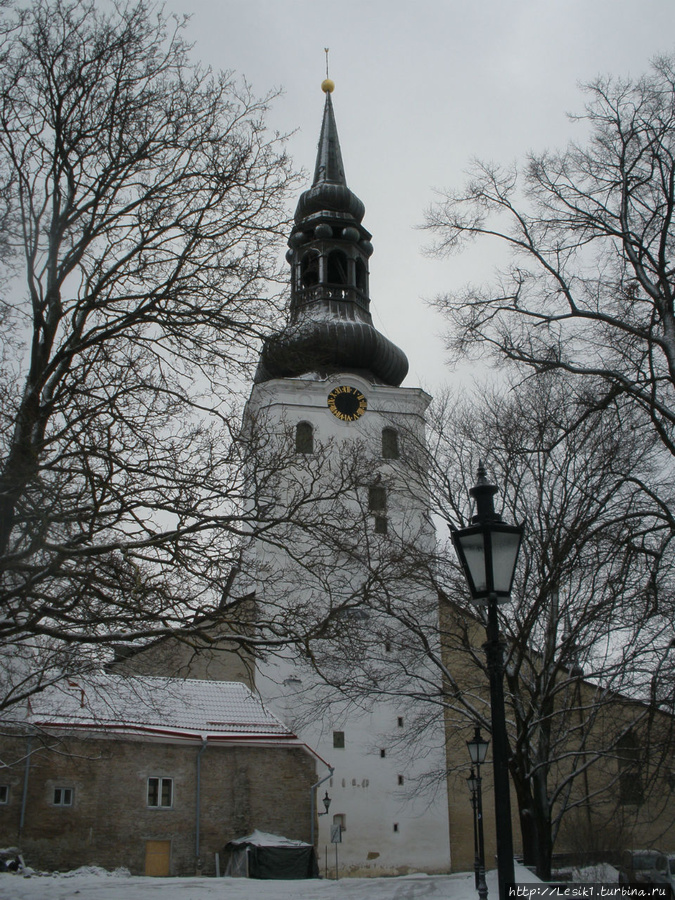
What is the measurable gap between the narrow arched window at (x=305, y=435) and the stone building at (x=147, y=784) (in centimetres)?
1038

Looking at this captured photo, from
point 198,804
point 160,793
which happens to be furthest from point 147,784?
point 198,804

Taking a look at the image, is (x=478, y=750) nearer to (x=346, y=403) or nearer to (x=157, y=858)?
(x=157, y=858)

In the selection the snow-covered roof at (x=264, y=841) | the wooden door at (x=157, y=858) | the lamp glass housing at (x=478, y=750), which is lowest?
the wooden door at (x=157, y=858)

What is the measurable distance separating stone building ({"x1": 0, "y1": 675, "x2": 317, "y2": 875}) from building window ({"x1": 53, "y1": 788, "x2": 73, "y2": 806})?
0.02 metres

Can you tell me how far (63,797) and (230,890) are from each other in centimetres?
922

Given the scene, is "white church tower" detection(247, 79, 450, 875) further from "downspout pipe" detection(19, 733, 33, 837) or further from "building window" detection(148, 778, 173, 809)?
"downspout pipe" detection(19, 733, 33, 837)

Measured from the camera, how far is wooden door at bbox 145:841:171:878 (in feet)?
68.1

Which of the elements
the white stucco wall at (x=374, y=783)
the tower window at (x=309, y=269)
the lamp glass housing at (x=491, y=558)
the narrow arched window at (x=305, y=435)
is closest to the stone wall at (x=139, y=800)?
the white stucco wall at (x=374, y=783)

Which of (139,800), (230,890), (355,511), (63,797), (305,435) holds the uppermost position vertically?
(305,435)

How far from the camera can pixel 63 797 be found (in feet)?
66.5

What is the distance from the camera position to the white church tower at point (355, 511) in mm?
21297

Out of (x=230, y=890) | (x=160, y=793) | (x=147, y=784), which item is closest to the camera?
(x=230, y=890)

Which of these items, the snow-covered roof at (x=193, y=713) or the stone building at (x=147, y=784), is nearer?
the stone building at (x=147, y=784)

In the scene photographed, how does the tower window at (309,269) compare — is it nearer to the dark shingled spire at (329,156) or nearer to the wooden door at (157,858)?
the dark shingled spire at (329,156)
